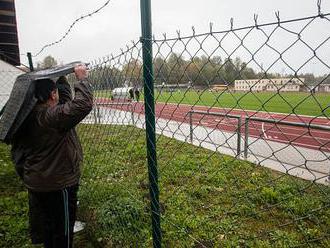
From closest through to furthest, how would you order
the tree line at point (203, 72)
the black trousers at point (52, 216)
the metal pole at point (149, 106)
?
the tree line at point (203, 72), the metal pole at point (149, 106), the black trousers at point (52, 216)

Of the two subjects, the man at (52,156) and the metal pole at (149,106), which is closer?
the metal pole at (149,106)

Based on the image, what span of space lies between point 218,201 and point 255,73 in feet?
12.5

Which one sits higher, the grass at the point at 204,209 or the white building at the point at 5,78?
the white building at the point at 5,78

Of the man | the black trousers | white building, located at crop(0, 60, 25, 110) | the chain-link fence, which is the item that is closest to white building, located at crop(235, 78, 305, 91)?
Answer: the chain-link fence

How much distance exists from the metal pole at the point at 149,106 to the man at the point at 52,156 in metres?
0.52

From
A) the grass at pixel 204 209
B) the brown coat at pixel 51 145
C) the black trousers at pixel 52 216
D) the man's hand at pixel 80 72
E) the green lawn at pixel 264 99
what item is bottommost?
the grass at pixel 204 209

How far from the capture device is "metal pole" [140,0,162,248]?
1.87 metres

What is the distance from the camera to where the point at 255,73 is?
135 centimetres

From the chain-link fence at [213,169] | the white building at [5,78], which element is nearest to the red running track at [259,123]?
the chain-link fence at [213,169]

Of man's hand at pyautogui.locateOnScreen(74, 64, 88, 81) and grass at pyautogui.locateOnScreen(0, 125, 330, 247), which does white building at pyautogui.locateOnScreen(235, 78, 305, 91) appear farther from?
man's hand at pyautogui.locateOnScreen(74, 64, 88, 81)

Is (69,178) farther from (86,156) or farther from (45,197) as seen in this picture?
Result: (86,156)

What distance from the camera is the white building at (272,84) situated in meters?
1.17

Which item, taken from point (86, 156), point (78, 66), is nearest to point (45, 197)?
point (78, 66)

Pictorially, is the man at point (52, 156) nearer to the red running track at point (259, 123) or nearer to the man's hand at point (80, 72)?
the man's hand at point (80, 72)
